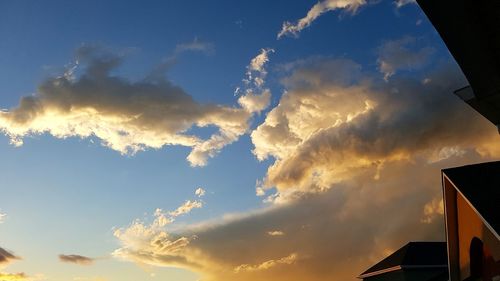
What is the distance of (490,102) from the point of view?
25.4 feet

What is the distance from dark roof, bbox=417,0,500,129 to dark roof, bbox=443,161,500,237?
10504 millimetres

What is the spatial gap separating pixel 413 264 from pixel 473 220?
12978 mm

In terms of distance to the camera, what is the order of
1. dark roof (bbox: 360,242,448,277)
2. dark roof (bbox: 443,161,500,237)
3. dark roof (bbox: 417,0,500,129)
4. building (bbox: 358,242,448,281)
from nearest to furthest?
dark roof (bbox: 417,0,500,129) < dark roof (bbox: 443,161,500,237) < building (bbox: 358,242,448,281) < dark roof (bbox: 360,242,448,277)

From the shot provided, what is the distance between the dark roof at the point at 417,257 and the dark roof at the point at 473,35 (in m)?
25.3

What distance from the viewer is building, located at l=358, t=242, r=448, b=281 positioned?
96.9 feet

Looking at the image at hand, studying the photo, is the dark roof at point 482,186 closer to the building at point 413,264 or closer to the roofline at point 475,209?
the roofline at point 475,209

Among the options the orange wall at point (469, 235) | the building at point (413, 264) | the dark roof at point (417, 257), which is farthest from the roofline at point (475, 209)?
the dark roof at point (417, 257)

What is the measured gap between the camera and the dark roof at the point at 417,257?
29.9 m

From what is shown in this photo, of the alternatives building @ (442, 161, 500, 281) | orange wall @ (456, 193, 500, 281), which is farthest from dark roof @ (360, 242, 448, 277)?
orange wall @ (456, 193, 500, 281)

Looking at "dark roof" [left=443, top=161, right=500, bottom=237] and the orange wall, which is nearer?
"dark roof" [left=443, top=161, right=500, bottom=237]

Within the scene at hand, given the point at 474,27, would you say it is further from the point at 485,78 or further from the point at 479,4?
the point at 485,78

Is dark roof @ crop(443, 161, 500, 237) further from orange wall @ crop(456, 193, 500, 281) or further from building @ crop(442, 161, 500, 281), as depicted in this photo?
orange wall @ crop(456, 193, 500, 281)

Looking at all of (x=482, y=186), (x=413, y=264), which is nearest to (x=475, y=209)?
(x=482, y=186)

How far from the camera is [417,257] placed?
100 feet
